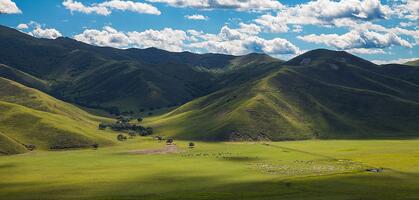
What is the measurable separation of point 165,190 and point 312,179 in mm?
40500

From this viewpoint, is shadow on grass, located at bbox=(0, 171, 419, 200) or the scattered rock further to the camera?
the scattered rock

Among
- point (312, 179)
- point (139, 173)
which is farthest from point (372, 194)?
point (139, 173)

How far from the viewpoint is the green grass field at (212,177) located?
119m

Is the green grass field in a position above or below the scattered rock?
below

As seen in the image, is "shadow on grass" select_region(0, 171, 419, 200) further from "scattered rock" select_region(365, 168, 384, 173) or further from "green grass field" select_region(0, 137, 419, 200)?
"scattered rock" select_region(365, 168, 384, 173)

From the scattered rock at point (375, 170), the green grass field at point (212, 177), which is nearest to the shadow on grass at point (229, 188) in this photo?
the green grass field at point (212, 177)

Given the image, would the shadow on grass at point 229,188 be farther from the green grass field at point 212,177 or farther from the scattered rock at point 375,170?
the scattered rock at point 375,170

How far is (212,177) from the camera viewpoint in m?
146

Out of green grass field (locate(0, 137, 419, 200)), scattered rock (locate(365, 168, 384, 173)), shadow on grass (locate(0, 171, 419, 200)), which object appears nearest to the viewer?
shadow on grass (locate(0, 171, 419, 200))

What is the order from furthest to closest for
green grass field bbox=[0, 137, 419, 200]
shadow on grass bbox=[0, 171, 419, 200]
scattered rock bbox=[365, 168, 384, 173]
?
1. scattered rock bbox=[365, 168, 384, 173]
2. green grass field bbox=[0, 137, 419, 200]
3. shadow on grass bbox=[0, 171, 419, 200]

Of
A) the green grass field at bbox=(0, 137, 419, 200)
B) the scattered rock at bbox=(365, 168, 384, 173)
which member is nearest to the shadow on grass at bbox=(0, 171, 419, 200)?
the green grass field at bbox=(0, 137, 419, 200)

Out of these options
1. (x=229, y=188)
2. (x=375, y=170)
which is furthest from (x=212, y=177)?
(x=375, y=170)

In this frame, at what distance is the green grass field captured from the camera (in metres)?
119

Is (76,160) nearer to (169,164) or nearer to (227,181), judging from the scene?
(169,164)
